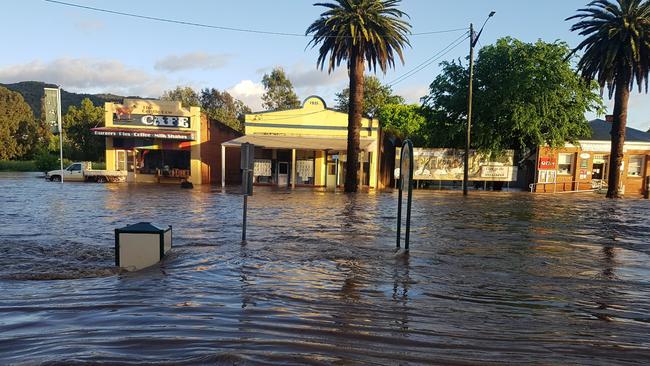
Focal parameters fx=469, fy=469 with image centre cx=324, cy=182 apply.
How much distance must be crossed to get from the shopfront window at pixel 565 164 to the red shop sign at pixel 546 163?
1.01m

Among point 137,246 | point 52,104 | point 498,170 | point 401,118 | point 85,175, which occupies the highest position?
point 401,118

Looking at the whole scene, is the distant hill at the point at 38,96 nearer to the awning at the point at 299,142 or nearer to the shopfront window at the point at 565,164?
the awning at the point at 299,142

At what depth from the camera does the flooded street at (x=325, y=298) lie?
168 inches

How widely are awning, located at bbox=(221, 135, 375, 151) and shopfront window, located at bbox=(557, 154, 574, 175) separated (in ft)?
50.5

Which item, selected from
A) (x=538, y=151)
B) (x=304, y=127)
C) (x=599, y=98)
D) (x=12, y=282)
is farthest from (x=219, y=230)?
(x=599, y=98)

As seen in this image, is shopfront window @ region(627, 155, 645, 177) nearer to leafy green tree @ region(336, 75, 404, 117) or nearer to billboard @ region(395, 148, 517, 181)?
billboard @ region(395, 148, 517, 181)

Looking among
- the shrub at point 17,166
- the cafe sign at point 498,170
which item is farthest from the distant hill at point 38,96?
the cafe sign at point 498,170

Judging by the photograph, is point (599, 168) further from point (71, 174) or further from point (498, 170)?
point (71, 174)

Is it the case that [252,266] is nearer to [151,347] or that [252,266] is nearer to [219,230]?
[151,347]

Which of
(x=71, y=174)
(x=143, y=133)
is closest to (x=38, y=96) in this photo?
(x=71, y=174)

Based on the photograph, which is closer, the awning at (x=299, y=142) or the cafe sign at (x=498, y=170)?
the awning at (x=299, y=142)

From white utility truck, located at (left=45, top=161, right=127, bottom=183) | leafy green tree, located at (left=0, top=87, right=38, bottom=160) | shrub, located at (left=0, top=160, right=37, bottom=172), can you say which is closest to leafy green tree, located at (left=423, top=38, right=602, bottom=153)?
white utility truck, located at (left=45, top=161, right=127, bottom=183)

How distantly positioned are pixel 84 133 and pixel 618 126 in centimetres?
6240

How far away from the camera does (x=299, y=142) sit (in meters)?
35.8
